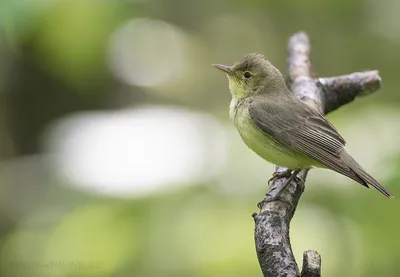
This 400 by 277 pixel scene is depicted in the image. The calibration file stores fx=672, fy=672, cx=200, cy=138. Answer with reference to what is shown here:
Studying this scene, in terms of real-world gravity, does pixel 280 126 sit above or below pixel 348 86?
below

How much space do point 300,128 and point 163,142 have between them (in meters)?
1.91

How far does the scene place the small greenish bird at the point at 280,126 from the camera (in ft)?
11.8

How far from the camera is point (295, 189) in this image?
3.49 m

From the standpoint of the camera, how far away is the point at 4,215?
5.91m

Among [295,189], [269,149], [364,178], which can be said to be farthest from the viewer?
[269,149]

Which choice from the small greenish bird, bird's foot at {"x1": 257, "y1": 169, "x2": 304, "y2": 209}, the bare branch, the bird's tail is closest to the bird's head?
the small greenish bird

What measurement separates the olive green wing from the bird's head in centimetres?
19

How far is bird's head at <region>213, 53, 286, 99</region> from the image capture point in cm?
420

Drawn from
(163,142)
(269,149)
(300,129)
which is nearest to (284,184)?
(269,149)

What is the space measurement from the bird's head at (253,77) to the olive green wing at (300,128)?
19 centimetres

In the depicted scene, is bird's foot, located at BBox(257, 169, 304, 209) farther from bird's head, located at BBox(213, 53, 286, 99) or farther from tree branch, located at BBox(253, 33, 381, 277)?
bird's head, located at BBox(213, 53, 286, 99)

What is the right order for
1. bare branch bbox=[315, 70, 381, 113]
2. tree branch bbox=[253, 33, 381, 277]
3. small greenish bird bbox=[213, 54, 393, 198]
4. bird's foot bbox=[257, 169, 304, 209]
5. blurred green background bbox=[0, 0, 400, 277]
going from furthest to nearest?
blurred green background bbox=[0, 0, 400, 277] → bare branch bbox=[315, 70, 381, 113] → small greenish bird bbox=[213, 54, 393, 198] → bird's foot bbox=[257, 169, 304, 209] → tree branch bbox=[253, 33, 381, 277]

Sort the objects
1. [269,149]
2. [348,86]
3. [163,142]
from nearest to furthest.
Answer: [269,149], [348,86], [163,142]

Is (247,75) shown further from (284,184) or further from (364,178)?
(364,178)
